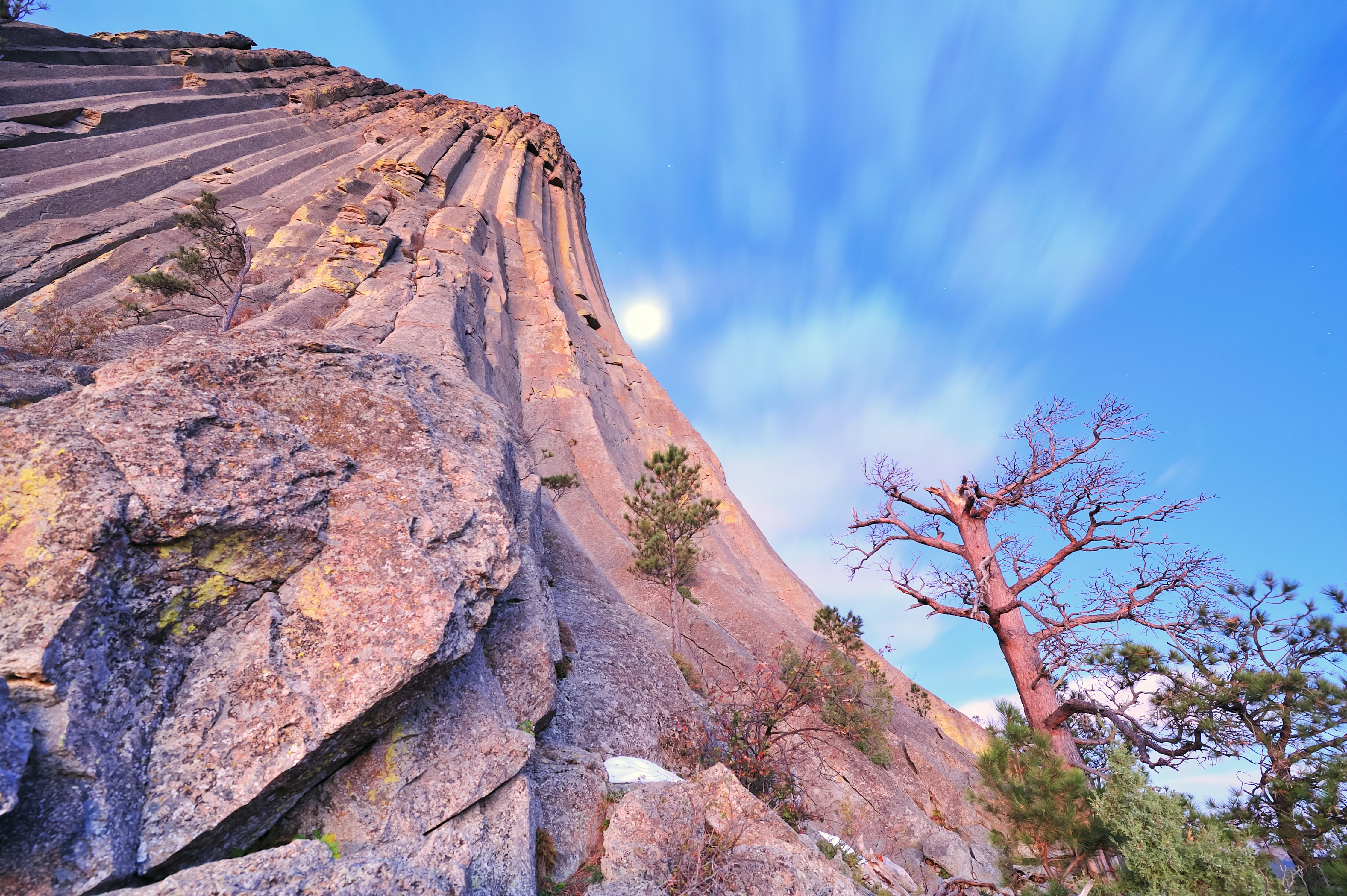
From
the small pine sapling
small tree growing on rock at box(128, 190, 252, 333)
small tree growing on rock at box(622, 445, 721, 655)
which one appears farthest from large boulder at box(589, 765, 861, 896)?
small tree growing on rock at box(128, 190, 252, 333)

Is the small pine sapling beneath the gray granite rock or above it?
above

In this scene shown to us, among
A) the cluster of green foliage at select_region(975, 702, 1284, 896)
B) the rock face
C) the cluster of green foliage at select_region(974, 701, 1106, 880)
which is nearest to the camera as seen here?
the rock face

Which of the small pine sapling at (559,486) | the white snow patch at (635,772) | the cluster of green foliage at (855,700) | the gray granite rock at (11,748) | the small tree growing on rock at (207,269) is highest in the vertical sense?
the small tree growing on rock at (207,269)

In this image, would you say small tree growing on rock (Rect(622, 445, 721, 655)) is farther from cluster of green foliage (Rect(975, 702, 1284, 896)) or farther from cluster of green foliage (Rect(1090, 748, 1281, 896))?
cluster of green foliage (Rect(1090, 748, 1281, 896))

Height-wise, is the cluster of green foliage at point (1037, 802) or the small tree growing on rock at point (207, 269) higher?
the small tree growing on rock at point (207, 269)

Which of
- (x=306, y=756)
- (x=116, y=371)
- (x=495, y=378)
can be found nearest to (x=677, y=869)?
(x=306, y=756)

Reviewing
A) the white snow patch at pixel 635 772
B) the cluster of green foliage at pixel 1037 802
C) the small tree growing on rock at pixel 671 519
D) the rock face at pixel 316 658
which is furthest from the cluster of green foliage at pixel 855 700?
the white snow patch at pixel 635 772

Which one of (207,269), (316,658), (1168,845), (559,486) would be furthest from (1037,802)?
(207,269)

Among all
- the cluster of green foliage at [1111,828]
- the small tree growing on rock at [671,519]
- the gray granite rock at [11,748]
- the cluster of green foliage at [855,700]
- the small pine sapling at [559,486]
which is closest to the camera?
the gray granite rock at [11,748]

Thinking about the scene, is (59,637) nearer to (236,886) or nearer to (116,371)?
(236,886)

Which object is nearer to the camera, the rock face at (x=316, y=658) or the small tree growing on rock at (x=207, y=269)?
the rock face at (x=316, y=658)

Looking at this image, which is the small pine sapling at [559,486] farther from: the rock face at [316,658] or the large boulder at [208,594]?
the large boulder at [208,594]

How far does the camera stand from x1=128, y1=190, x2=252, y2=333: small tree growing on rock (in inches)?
770

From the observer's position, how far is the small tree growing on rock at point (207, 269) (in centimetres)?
1956
